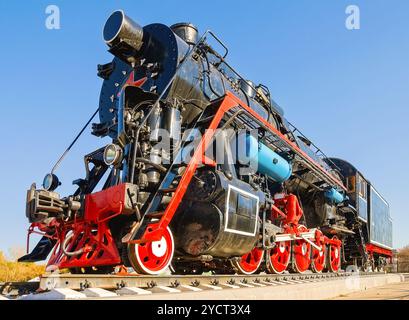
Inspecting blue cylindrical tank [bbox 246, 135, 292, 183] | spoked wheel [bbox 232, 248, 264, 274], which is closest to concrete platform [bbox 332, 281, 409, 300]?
spoked wheel [bbox 232, 248, 264, 274]

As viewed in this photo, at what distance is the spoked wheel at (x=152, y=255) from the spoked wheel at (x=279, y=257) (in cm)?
290

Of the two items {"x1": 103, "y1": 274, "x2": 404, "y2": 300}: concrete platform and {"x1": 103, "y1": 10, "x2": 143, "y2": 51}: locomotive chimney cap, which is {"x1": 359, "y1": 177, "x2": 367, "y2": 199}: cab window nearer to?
{"x1": 103, "y1": 274, "x2": 404, "y2": 300}: concrete platform

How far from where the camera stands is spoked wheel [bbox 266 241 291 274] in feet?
26.4

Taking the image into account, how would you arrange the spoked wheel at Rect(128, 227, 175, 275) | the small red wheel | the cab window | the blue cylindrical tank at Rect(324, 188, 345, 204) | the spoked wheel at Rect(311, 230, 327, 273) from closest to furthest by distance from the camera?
the spoked wheel at Rect(128, 227, 175, 275) < the spoked wheel at Rect(311, 230, 327, 273) < the blue cylindrical tank at Rect(324, 188, 345, 204) < the small red wheel < the cab window

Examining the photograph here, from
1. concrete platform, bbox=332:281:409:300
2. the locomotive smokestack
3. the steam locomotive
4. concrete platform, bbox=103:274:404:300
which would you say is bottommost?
concrete platform, bbox=332:281:409:300

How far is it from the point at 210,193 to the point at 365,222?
986 centimetres

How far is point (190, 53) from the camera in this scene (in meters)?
6.28

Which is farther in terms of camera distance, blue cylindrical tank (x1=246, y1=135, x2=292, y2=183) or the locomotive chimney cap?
blue cylindrical tank (x1=246, y1=135, x2=292, y2=183)

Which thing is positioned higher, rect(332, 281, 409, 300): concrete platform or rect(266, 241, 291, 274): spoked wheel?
rect(266, 241, 291, 274): spoked wheel

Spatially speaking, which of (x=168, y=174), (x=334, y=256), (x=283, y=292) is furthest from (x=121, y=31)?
(x=334, y=256)

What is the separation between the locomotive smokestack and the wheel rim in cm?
779

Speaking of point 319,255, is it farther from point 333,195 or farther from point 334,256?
point 333,195

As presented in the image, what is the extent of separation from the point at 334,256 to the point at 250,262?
489 cm
